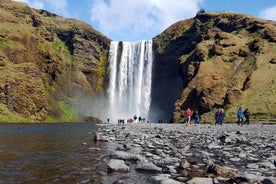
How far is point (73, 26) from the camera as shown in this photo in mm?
139375

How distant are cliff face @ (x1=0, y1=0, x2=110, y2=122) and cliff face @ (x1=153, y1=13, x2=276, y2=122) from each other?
124 feet

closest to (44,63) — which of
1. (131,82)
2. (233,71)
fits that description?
Answer: (131,82)

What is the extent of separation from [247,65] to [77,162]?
6748cm

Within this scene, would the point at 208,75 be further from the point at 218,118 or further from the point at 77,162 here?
the point at 77,162

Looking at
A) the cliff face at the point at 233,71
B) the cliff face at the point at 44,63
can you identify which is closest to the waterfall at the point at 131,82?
the cliff face at the point at 44,63

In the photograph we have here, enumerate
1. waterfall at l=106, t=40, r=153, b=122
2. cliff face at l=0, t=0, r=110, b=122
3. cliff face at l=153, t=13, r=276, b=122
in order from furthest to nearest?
waterfall at l=106, t=40, r=153, b=122, cliff face at l=0, t=0, r=110, b=122, cliff face at l=153, t=13, r=276, b=122

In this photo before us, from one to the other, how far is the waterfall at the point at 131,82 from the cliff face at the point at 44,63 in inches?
441

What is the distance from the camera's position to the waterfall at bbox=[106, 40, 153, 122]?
4254 inches

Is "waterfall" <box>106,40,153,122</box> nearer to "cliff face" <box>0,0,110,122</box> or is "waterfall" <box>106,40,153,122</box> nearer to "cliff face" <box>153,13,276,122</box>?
"cliff face" <box>0,0,110,122</box>

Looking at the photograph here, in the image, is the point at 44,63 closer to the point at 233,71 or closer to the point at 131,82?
the point at 131,82

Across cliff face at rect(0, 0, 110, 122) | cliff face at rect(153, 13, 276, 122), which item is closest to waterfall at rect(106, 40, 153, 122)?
cliff face at rect(0, 0, 110, 122)

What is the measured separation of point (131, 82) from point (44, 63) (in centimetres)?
3010

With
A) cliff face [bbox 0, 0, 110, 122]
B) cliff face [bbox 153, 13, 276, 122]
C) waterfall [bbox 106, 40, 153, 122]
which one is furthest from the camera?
waterfall [bbox 106, 40, 153, 122]

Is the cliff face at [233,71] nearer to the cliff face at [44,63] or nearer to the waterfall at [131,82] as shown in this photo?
the waterfall at [131,82]
